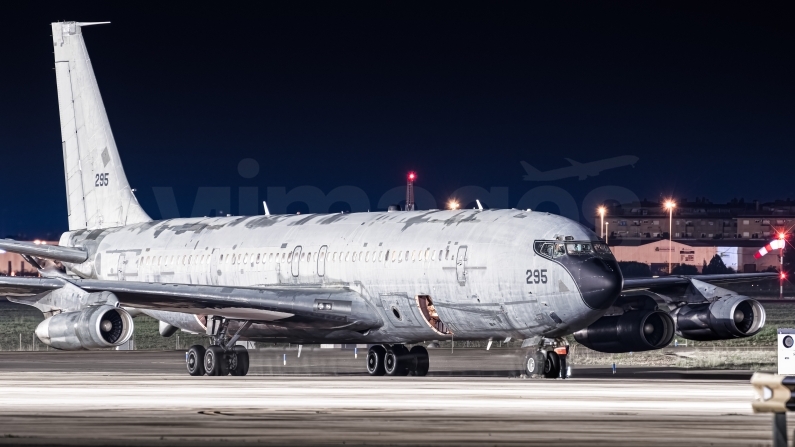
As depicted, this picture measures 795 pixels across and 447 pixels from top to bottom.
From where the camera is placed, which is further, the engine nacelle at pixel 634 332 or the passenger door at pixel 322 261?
the passenger door at pixel 322 261

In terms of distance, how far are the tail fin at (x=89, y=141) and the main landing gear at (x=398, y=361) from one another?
12999mm

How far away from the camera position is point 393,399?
25.3m

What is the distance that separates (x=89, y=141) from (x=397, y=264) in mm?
17219

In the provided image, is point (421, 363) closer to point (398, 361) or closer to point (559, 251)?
point (398, 361)

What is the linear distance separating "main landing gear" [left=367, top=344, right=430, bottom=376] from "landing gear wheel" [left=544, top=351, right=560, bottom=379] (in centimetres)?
618

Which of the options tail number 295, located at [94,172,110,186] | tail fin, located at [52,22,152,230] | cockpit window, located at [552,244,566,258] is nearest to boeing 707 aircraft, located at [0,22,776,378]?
cockpit window, located at [552,244,566,258]

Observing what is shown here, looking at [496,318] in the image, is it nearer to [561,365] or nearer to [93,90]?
[561,365]

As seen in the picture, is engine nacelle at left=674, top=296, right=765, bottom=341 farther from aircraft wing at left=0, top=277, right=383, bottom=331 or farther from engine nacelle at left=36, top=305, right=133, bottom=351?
engine nacelle at left=36, top=305, right=133, bottom=351

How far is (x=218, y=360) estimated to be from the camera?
38.5 metres

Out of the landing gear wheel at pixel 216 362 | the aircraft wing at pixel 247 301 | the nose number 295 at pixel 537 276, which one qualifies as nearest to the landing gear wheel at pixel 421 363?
the aircraft wing at pixel 247 301

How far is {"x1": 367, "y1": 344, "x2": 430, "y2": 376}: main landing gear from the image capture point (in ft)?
131

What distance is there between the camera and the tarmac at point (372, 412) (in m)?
17.8

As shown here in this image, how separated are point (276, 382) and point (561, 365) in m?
6.61

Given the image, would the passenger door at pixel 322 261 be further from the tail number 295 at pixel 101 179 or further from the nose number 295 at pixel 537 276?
the tail number 295 at pixel 101 179
